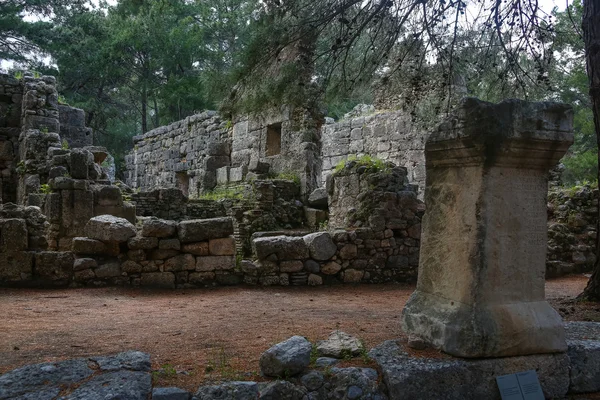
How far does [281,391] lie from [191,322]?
214 cm

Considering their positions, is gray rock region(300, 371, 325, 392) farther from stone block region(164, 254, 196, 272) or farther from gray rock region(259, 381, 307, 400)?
stone block region(164, 254, 196, 272)

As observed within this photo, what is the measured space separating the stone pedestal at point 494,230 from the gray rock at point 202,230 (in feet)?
13.5

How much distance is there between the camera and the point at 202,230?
6.88 meters

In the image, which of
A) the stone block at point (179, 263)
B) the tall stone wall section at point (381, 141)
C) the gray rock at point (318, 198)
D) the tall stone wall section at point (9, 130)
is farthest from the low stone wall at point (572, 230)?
the tall stone wall section at point (9, 130)

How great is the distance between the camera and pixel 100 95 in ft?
89.8

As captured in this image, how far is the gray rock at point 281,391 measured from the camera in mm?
2754

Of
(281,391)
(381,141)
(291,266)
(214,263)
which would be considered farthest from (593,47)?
(381,141)

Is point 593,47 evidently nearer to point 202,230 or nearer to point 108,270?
point 202,230

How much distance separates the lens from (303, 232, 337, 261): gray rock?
24.3 ft

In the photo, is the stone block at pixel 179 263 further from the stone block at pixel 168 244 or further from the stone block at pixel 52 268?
the stone block at pixel 52 268

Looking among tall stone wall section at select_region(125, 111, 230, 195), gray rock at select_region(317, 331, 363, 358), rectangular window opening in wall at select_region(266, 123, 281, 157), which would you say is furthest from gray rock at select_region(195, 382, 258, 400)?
tall stone wall section at select_region(125, 111, 230, 195)

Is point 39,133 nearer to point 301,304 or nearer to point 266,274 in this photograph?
point 266,274

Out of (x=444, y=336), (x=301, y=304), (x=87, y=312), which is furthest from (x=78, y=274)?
(x=444, y=336)

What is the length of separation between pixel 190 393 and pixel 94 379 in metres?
0.53
